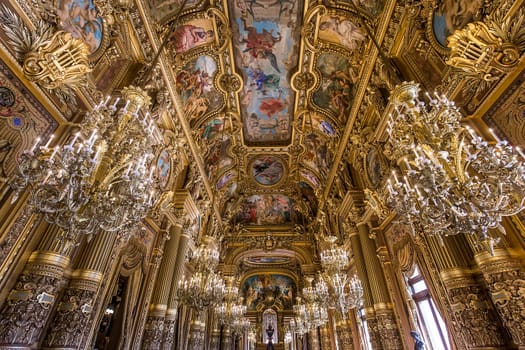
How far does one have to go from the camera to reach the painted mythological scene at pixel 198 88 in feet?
28.5

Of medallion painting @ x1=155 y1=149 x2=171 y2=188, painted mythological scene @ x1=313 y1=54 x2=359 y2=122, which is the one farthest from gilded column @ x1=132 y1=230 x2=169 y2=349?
painted mythological scene @ x1=313 y1=54 x2=359 y2=122

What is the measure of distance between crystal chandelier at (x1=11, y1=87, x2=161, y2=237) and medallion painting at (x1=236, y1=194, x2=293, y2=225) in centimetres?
1337

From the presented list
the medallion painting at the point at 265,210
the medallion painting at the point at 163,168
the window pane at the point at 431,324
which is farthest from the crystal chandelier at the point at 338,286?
the medallion painting at the point at 265,210

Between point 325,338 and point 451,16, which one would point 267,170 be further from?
point 451,16

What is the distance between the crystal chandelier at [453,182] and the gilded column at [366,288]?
5728 millimetres

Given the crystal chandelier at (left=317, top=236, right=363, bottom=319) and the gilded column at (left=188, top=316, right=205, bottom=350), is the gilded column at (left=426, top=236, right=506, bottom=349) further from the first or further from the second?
the gilded column at (left=188, top=316, right=205, bottom=350)

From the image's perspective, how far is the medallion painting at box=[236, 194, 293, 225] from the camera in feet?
56.0

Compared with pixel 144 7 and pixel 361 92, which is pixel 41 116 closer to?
pixel 144 7

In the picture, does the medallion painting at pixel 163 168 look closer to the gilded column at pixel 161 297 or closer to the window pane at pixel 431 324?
the gilded column at pixel 161 297

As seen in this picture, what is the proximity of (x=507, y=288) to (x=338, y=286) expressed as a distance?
432 cm

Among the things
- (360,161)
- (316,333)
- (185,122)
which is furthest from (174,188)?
(316,333)

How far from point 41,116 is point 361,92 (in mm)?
8235

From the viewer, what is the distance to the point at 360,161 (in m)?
9.08

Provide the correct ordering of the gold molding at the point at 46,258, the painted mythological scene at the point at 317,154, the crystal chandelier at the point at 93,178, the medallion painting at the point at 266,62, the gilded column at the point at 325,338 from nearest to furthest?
the crystal chandelier at the point at 93,178
the gold molding at the point at 46,258
the medallion painting at the point at 266,62
the painted mythological scene at the point at 317,154
the gilded column at the point at 325,338
